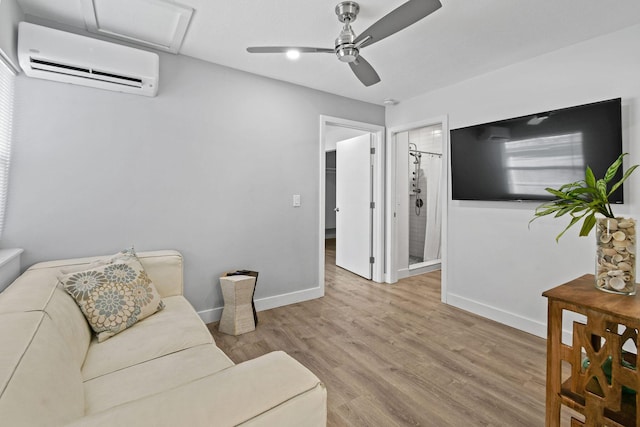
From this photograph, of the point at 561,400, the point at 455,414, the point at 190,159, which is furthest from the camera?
the point at 190,159

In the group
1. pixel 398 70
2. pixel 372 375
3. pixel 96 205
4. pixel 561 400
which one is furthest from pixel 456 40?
pixel 96 205

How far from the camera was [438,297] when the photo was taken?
3564 millimetres

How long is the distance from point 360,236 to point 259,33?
2975 millimetres

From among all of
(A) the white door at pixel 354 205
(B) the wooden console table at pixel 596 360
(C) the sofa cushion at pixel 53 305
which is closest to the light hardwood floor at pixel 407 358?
(B) the wooden console table at pixel 596 360

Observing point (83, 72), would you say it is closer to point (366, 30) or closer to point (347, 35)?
point (347, 35)

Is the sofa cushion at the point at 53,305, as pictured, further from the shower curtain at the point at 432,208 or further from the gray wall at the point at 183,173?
the shower curtain at the point at 432,208

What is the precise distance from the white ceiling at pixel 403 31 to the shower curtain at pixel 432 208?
2.47m

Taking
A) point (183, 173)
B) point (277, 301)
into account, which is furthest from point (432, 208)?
point (183, 173)

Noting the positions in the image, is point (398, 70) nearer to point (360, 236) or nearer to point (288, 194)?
point (288, 194)

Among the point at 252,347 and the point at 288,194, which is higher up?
the point at 288,194

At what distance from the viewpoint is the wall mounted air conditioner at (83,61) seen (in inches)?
74.2

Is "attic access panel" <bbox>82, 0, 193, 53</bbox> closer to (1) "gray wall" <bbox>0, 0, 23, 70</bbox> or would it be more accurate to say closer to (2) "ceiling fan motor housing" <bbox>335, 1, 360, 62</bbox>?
(1) "gray wall" <bbox>0, 0, 23, 70</bbox>

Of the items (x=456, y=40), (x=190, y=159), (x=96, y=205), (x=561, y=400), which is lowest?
(x=561, y=400)

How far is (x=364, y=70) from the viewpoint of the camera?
6.79 feet
